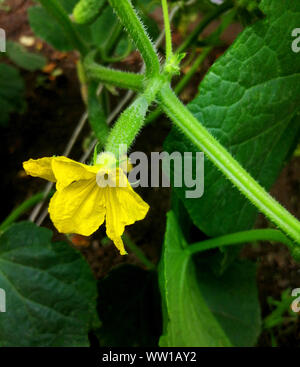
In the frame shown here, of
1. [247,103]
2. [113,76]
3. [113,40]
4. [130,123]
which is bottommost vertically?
[130,123]

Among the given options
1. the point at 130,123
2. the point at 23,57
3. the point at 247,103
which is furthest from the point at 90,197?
the point at 23,57

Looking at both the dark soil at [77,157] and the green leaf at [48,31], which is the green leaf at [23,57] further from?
the green leaf at [48,31]

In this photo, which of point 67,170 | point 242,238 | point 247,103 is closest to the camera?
point 67,170

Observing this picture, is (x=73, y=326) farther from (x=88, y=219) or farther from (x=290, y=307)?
(x=290, y=307)

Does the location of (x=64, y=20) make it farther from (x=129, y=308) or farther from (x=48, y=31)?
(x=129, y=308)

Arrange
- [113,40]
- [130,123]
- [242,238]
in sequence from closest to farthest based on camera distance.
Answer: [130,123], [242,238], [113,40]

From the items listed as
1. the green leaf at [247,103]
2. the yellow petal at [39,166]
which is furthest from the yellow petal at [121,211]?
the green leaf at [247,103]
